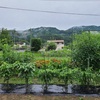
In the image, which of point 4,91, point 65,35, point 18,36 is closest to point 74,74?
point 4,91

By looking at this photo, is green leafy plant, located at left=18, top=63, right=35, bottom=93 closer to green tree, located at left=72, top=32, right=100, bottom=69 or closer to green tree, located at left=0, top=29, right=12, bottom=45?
green tree, located at left=72, top=32, right=100, bottom=69

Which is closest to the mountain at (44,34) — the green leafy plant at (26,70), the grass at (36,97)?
the green leafy plant at (26,70)

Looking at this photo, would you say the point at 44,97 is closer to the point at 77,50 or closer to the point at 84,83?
the point at 84,83

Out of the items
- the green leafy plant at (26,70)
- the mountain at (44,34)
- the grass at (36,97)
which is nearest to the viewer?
the grass at (36,97)

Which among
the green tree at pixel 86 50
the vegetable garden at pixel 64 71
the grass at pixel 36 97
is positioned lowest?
the grass at pixel 36 97

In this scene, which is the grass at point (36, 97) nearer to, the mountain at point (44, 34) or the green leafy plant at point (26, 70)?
the green leafy plant at point (26, 70)

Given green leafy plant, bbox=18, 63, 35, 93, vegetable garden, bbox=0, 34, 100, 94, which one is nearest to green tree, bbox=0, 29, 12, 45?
vegetable garden, bbox=0, 34, 100, 94

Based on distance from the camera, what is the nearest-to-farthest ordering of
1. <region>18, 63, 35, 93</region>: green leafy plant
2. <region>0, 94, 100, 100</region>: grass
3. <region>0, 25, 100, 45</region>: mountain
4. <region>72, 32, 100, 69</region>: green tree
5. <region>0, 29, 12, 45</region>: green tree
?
<region>0, 94, 100, 100</region>: grass
<region>18, 63, 35, 93</region>: green leafy plant
<region>72, 32, 100, 69</region>: green tree
<region>0, 25, 100, 45</region>: mountain
<region>0, 29, 12, 45</region>: green tree

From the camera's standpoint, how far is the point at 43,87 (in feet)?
21.2

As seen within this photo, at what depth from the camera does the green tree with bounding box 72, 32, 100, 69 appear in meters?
7.63

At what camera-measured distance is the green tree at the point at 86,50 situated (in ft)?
25.0

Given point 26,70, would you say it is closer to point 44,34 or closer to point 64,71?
point 64,71

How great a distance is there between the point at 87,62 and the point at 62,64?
1.11 m

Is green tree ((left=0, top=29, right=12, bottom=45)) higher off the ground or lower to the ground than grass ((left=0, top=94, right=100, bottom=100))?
higher
